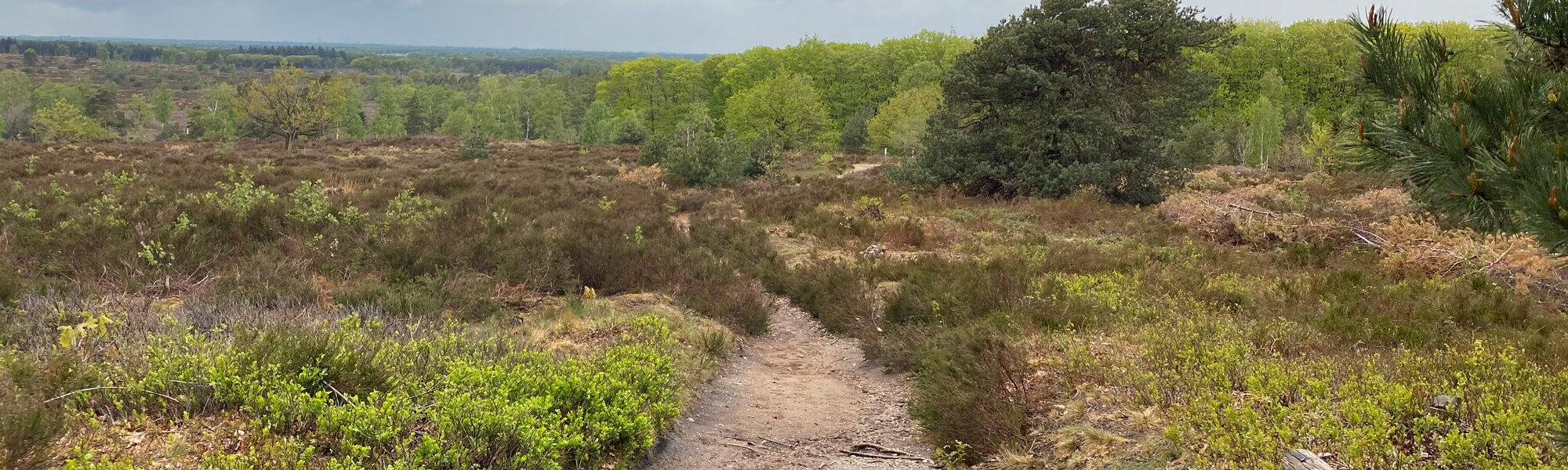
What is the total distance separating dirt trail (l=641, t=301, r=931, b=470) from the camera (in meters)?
4.66

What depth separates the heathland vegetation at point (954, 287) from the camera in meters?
3.17

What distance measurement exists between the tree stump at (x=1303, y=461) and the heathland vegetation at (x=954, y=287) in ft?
0.40

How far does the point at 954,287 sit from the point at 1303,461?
5120mm

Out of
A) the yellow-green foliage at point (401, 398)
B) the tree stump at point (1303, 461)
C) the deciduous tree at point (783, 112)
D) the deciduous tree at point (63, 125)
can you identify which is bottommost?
the deciduous tree at point (63, 125)

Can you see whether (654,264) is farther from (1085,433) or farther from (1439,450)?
(1439,450)

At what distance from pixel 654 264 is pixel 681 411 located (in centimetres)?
494

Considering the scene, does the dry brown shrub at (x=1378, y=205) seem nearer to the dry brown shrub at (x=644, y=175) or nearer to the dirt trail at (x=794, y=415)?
the dirt trail at (x=794, y=415)

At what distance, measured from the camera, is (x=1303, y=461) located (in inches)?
126

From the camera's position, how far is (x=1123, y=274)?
28.6 feet

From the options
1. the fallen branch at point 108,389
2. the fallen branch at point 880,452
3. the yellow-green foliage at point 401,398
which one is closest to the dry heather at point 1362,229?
the fallen branch at point 880,452

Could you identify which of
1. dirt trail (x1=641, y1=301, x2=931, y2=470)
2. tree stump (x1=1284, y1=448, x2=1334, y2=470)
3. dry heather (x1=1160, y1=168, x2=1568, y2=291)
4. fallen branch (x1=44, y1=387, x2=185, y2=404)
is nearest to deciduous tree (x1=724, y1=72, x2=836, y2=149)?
dry heather (x1=1160, y1=168, x2=1568, y2=291)

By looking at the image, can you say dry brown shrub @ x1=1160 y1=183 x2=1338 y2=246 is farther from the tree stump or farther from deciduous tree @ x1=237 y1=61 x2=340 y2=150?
deciduous tree @ x1=237 y1=61 x2=340 y2=150

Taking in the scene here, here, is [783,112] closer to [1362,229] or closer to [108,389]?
[1362,229]

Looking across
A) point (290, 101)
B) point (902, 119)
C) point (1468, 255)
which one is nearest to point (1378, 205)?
point (1468, 255)
